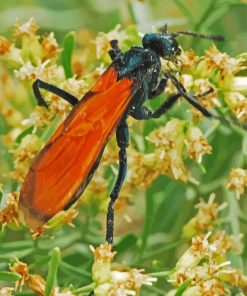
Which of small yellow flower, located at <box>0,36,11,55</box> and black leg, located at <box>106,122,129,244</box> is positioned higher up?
small yellow flower, located at <box>0,36,11,55</box>

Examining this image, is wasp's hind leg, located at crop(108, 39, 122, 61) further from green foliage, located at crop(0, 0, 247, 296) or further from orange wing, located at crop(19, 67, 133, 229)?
orange wing, located at crop(19, 67, 133, 229)

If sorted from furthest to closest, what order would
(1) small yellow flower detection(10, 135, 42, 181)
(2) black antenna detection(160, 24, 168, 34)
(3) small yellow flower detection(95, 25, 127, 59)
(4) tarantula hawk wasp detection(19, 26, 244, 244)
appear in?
(2) black antenna detection(160, 24, 168, 34) → (3) small yellow flower detection(95, 25, 127, 59) → (1) small yellow flower detection(10, 135, 42, 181) → (4) tarantula hawk wasp detection(19, 26, 244, 244)

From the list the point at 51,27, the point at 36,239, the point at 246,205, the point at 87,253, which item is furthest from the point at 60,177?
the point at 51,27

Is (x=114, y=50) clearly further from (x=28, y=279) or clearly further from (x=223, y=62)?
(x=28, y=279)

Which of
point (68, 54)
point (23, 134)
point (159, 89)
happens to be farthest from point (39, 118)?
point (159, 89)

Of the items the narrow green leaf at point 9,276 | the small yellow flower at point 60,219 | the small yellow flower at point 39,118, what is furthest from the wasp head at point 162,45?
the narrow green leaf at point 9,276

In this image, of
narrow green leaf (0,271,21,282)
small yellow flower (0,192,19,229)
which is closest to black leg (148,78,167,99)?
small yellow flower (0,192,19,229)

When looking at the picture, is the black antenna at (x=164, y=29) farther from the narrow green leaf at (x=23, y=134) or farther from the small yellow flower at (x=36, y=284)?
the small yellow flower at (x=36, y=284)
